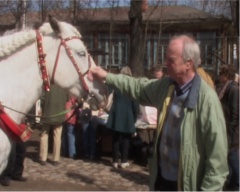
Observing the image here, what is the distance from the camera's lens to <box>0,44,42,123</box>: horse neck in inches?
141

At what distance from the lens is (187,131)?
9.50ft

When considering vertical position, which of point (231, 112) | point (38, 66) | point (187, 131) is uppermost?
point (38, 66)

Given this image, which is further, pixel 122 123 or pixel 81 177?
pixel 122 123

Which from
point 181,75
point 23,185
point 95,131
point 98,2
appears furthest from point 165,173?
point 98,2

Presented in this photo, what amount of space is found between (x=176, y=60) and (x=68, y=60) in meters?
1.19

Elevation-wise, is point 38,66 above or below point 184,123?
above

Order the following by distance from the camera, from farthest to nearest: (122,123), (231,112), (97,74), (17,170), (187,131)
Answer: (122,123)
(17,170)
(231,112)
(97,74)
(187,131)

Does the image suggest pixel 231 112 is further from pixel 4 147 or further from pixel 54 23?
pixel 4 147

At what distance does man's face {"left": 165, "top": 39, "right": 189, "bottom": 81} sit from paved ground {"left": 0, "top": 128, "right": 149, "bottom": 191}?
4454 millimetres

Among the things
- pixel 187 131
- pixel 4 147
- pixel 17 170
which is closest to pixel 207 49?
pixel 17 170

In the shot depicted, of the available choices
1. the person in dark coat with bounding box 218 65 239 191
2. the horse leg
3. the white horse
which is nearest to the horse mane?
the white horse

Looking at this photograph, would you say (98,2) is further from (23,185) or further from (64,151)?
(23,185)

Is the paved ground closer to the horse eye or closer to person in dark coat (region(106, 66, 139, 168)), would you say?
person in dark coat (region(106, 66, 139, 168))

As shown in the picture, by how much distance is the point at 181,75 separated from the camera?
9.87 ft
